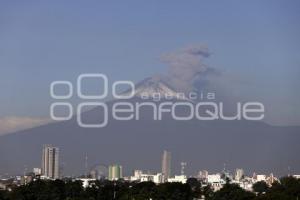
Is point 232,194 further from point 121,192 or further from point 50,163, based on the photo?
point 50,163

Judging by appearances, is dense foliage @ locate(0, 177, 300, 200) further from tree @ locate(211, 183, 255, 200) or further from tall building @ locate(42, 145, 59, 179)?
tall building @ locate(42, 145, 59, 179)

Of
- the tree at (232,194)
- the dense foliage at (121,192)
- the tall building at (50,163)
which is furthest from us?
the tall building at (50,163)

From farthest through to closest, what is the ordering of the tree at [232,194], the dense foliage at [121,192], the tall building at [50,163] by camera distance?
the tall building at [50,163]
the dense foliage at [121,192]
the tree at [232,194]

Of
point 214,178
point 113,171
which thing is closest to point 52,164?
point 113,171

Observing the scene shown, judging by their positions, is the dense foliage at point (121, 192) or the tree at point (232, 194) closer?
the tree at point (232, 194)

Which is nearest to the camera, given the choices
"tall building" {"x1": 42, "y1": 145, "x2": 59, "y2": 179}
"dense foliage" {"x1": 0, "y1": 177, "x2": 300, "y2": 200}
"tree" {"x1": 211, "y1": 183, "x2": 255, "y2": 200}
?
"tree" {"x1": 211, "y1": 183, "x2": 255, "y2": 200}

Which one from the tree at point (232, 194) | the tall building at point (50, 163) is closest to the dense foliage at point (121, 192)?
the tree at point (232, 194)

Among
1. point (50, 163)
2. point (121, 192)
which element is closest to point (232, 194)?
point (121, 192)

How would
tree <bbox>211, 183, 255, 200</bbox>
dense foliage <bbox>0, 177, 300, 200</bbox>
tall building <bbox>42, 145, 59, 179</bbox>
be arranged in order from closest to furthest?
tree <bbox>211, 183, 255, 200</bbox> → dense foliage <bbox>0, 177, 300, 200</bbox> → tall building <bbox>42, 145, 59, 179</bbox>

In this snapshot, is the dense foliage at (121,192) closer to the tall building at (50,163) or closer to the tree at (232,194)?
the tree at (232,194)

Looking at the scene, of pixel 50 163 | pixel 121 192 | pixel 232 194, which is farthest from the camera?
pixel 50 163

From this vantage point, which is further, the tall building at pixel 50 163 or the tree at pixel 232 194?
the tall building at pixel 50 163

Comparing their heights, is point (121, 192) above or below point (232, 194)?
above

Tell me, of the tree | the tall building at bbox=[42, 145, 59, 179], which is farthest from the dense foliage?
the tall building at bbox=[42, 145, 59, 179]
